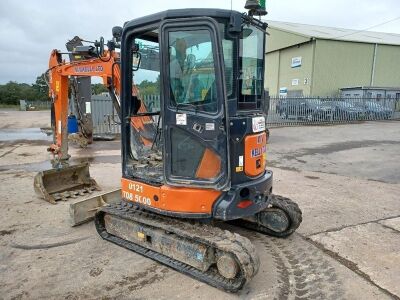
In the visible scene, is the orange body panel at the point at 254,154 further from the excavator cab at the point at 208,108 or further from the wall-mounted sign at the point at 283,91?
the wall-mounted sign at the point at 283,91

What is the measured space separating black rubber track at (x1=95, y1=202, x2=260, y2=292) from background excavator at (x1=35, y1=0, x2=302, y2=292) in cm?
1

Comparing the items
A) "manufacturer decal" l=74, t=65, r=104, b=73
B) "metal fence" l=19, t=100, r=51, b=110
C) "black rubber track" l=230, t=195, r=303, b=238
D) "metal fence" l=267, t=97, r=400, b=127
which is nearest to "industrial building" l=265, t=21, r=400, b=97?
"metal fence" l=267, t=97, r=400, b=127

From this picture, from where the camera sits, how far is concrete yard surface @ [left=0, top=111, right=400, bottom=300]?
11.5 ft

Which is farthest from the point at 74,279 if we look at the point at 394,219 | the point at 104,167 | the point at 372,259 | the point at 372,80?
the point at 372,80

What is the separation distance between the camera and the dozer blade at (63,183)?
6202 millimetres

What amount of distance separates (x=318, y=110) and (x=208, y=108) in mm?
19225

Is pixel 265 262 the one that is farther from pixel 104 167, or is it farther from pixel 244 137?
pixel 104 167

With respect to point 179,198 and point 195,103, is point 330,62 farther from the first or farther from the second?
point 179,198

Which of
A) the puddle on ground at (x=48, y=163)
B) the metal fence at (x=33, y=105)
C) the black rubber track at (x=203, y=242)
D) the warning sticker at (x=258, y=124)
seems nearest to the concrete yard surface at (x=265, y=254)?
the black rubber track at (x=203, y=242)

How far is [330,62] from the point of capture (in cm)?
2791

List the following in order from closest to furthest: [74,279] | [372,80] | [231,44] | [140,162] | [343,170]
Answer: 1. [231,44]
2. [74,279]
3. [140,162]
4. [343,170]
5. [372,80]

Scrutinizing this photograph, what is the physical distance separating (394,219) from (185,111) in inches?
152

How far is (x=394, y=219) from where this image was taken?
5.43 metres

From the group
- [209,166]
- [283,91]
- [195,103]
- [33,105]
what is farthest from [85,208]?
[33,105]
